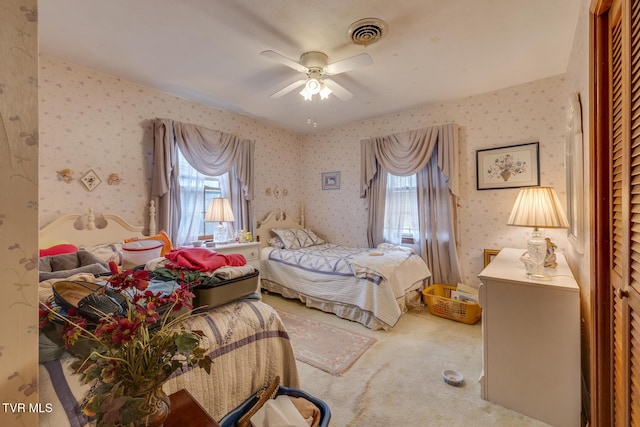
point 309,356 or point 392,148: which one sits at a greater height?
point 392,148

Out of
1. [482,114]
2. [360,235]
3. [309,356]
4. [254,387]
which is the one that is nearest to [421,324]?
[309,356]

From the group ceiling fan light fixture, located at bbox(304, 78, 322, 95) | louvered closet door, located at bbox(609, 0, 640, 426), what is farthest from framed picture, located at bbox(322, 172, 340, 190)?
louvered closet door, located at bbox(609, 0, 640, 426)

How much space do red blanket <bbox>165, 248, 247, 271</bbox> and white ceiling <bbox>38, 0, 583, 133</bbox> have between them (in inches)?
63.3

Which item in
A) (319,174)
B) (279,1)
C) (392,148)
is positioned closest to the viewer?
(279,1)

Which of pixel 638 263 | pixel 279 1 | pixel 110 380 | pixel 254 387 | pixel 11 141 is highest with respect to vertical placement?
pixel 279 1

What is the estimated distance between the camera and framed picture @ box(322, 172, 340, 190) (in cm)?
445

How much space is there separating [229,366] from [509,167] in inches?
132

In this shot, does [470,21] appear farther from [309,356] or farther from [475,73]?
[309,356]

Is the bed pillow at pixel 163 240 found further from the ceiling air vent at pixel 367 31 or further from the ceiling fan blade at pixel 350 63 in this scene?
the ceiling air vent at pixel 367 31

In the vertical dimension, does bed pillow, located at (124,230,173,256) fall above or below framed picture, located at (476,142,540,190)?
below

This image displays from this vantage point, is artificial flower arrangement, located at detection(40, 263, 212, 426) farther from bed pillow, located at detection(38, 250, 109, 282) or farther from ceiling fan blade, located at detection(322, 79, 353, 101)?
ceiling fan blade, located at detection(322, 79, 353, 101)

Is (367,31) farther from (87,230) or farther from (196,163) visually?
(87,230)

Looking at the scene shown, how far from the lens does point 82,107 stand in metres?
2.57

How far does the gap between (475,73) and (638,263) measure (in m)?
2.47
